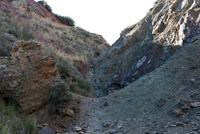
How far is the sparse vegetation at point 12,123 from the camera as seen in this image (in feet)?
12.1

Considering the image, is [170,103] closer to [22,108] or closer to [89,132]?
[89,132]

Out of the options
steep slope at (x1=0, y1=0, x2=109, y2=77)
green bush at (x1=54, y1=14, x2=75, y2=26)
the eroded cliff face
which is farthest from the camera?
green bush at (x1=54, y1=14, x2=75, y2=26)

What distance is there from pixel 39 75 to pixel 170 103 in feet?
11.5

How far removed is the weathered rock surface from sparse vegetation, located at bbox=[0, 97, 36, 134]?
364 mm

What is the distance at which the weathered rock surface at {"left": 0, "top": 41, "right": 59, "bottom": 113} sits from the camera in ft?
A: 16.5

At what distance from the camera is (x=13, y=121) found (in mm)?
4090

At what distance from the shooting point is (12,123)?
3963mm

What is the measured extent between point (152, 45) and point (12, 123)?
6.71 meters

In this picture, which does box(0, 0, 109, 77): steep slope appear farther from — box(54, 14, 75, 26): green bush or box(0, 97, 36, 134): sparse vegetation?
box(54, 14, 75, 26): green bush

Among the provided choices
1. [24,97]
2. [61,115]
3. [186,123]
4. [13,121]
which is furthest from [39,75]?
[186,123]

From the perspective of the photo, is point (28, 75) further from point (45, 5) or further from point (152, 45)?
point (45, 5)

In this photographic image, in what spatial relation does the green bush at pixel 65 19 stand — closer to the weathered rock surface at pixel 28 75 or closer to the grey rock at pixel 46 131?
the weathered rock surface at pixel 28 75

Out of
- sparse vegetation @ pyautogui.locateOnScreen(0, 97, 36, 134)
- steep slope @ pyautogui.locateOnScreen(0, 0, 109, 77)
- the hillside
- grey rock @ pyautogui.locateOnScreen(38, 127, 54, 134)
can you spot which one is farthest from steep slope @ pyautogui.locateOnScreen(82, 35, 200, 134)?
steep slope @ pyautogui.locateOnScreen(0, 0, 109, 77)

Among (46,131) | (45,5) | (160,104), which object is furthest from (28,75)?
(45,5)
